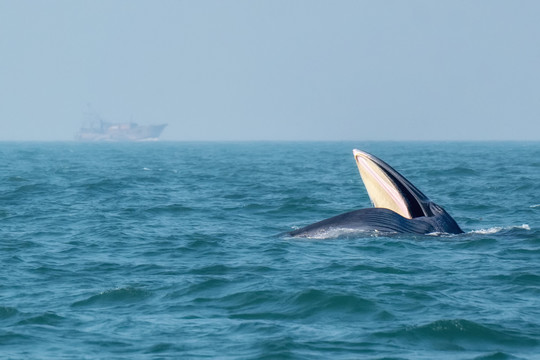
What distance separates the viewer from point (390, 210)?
61.8 ft

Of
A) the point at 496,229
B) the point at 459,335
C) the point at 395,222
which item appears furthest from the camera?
the point at 496,229

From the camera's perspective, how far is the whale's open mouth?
18.2 m

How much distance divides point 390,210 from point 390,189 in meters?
0.71

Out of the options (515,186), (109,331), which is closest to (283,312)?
(109,331)

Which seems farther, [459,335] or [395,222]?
[395,222]

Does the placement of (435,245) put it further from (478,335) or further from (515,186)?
(515,186)

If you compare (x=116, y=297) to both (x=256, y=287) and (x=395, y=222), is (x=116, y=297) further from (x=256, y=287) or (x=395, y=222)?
(x=395, y=222)

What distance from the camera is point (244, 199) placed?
31.9 metres

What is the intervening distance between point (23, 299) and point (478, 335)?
7.22 m

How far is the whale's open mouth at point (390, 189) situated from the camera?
1820 centimetres

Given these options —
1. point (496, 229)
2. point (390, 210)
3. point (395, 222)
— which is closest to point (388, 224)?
point (395, 222)

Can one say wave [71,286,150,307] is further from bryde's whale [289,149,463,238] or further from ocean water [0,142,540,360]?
bryde's whale [289,149,463,238]

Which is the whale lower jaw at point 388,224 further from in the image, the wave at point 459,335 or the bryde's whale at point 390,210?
the wave at point 459,335

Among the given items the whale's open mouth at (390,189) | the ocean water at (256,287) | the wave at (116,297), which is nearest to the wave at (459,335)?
the ocean water at (256,287)
